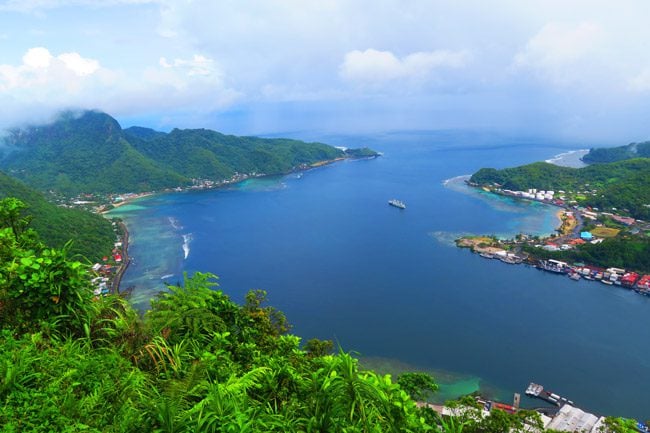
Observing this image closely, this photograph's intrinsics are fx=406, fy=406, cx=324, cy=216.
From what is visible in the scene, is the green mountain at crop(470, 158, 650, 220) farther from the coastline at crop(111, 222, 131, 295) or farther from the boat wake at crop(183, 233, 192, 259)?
the coastline at crop(111, 222, 131, 295)

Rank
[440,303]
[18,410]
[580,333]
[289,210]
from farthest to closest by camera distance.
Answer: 1. [289,210]
2. [440,303]
3. [580,333]
4. [18,410]

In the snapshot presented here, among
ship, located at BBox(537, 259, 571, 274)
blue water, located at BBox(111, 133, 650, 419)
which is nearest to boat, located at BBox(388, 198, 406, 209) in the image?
blue water, located at BBox(111, 133, 650, 419)

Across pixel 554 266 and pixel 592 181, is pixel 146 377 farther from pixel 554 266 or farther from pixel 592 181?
pixel 592 181

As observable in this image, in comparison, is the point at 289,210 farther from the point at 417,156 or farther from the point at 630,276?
the point at 417,156

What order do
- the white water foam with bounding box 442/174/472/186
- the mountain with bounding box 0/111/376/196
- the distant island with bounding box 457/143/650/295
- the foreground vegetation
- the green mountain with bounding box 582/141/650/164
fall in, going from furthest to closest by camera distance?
the green mountain with bounding box 582/141/650/164 → the white water foam with bounding box 442/174/472/186 → the mountain with bounding box 0/111/376/196 → the distant island with bounding box 457/143/650/295 → the foreground vegetation

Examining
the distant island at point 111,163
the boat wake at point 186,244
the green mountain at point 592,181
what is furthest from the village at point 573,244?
the distant island at point 111,163

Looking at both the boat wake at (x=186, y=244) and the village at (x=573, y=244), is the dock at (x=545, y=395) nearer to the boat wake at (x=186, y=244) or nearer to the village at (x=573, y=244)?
the village at (x=573, y=244)

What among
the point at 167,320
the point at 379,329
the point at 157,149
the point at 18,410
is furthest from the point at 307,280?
the point at 157,149
